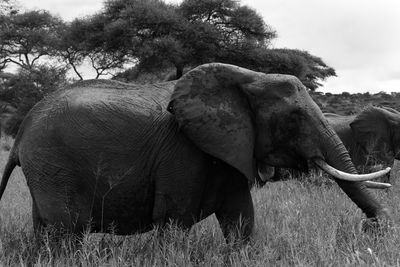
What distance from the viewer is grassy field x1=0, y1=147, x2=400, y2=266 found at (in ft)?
10.6

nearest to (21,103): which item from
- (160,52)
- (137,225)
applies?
(160,52)

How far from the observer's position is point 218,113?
364cm

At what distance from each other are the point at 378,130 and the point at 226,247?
19.0ft

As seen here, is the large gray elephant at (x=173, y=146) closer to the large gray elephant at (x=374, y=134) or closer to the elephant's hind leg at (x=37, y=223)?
the elephant's hind leg at (x=37, y=223)

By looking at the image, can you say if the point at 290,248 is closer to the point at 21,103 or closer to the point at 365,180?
the point at 365,180

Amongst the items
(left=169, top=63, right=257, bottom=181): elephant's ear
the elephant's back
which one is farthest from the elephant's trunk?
the elephant's back

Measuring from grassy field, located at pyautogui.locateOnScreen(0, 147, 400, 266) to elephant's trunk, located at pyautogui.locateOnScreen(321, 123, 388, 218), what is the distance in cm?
15

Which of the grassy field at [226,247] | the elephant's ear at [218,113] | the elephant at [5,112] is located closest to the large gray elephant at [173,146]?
the elephant's ear at [218,113]

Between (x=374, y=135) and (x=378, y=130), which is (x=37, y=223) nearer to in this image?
(x=374, y=135)

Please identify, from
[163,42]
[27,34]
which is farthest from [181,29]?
[27,34]

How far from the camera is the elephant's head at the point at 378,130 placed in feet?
28.3

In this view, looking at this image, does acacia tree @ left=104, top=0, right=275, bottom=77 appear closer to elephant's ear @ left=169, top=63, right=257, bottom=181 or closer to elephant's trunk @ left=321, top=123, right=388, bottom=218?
elephant's ear @ left=169, top=63, right=257, bottom=181

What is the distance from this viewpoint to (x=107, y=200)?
3729 millimetres

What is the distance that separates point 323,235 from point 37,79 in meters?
19.1
